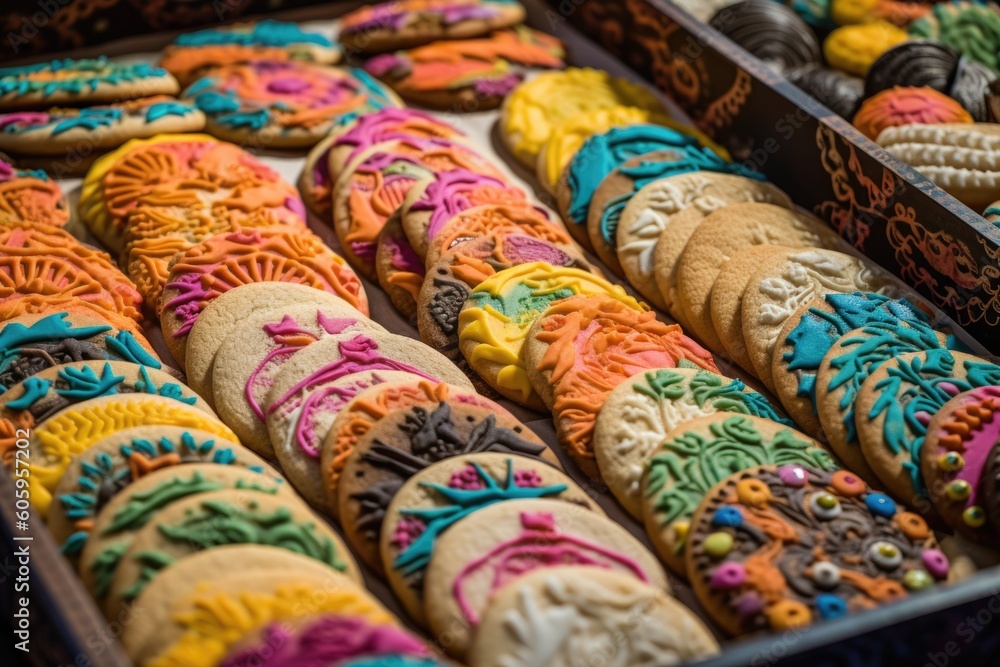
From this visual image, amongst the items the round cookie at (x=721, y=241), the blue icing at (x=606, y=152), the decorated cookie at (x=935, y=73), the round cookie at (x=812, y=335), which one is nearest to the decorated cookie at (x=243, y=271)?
the blue icing at (x=606, y=152)

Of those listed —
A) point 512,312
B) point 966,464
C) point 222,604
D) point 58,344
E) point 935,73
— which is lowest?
point 58,344

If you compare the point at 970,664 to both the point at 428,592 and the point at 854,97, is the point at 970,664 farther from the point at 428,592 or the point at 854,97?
the point at 854,97

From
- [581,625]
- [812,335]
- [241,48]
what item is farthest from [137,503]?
[241,48]

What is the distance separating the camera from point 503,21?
12.2ft

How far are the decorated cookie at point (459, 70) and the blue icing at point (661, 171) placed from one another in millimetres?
727

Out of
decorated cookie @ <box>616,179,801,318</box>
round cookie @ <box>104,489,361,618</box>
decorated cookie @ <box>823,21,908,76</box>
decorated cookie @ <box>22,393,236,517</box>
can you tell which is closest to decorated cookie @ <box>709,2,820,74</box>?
decorated cookie @ <box>823,21,908,76</box>

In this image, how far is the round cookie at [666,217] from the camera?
271 cm

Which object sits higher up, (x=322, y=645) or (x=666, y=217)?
(x=666, y=217)

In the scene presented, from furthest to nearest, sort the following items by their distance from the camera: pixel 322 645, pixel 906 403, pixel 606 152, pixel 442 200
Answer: pixel 606 152 → pixel 442 200 → pixel 906 403 → pixel 322 645

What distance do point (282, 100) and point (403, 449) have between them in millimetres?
1597

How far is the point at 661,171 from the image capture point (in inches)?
116

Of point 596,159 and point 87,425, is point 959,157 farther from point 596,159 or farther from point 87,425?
point 87,425

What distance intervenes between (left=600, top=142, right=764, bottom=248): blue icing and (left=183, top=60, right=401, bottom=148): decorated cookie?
0.90 metres

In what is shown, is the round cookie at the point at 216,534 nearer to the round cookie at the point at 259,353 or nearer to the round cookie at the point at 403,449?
the round cookie at the point at 403,449
